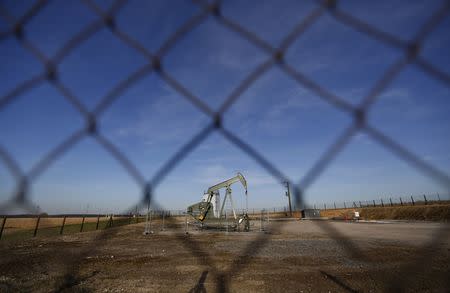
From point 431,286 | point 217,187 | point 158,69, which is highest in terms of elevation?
point 217,187

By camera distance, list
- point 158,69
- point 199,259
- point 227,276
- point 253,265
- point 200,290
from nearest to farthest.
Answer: point 158,69
point 200,290
point 227,276
point 253,265
point 199,259

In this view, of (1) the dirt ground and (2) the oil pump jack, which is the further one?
(2) the oil pump jack

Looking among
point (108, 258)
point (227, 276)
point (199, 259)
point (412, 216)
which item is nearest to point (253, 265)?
point (227, 276)

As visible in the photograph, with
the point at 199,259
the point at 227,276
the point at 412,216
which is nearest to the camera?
the point at 227,276

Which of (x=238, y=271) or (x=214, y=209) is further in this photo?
(x=214, y=209)

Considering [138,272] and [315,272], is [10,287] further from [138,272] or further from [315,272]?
[315,272]

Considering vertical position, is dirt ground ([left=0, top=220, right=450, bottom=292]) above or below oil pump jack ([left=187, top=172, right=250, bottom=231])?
below

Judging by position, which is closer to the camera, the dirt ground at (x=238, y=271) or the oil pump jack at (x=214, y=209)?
the dirt ground at (x=238, y=271)

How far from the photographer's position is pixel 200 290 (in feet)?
18.4

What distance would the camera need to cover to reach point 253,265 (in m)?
7.93

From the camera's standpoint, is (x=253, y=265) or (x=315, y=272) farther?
(x=253, y=265)

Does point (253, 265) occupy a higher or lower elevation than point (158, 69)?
lower

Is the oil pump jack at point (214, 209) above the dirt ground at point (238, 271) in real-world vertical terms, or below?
above

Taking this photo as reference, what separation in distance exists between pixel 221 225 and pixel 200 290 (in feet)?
55.4
